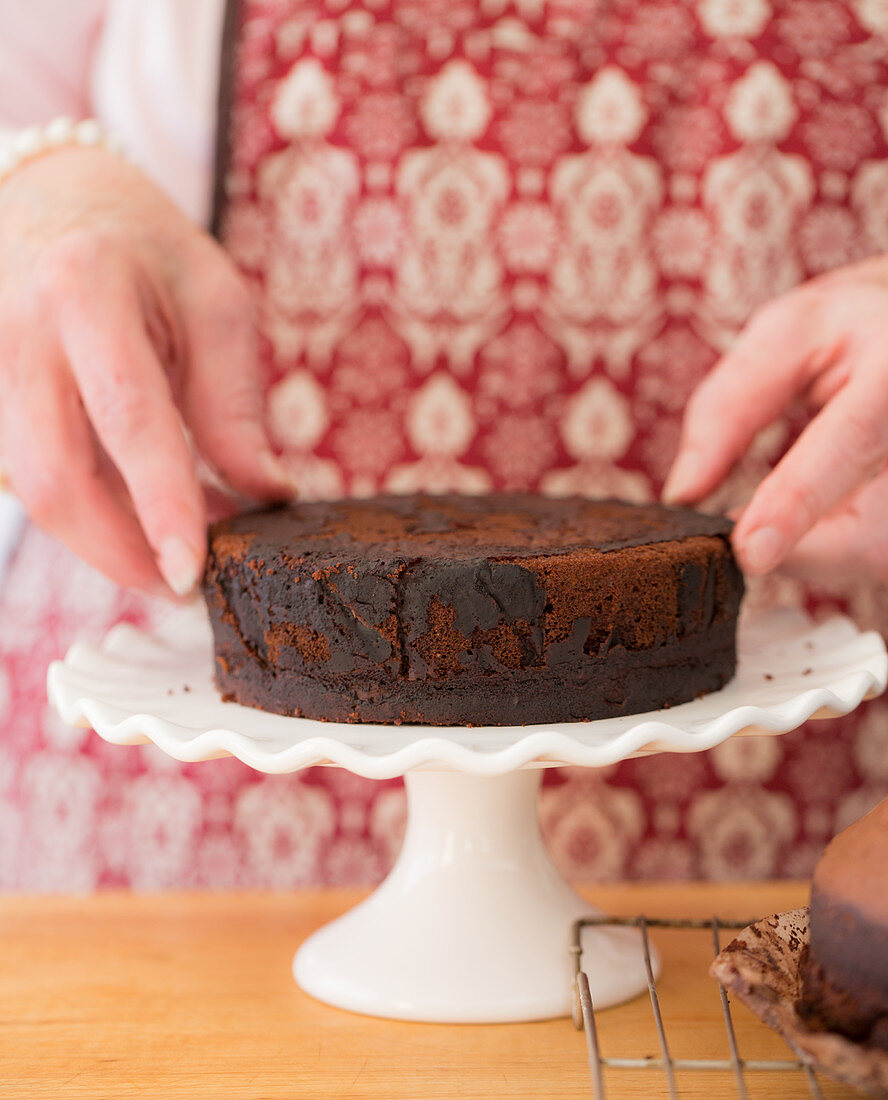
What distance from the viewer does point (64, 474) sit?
99 centimetres

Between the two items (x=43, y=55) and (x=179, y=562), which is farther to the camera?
(x=43, y=55)

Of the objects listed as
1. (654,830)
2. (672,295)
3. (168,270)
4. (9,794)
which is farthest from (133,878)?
(672,295)

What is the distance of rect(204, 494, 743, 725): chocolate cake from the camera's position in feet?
2.69

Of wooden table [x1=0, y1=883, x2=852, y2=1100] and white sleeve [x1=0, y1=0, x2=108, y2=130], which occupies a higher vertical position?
white sleeve [x1=0, y1=0, x2=108, y2=130]

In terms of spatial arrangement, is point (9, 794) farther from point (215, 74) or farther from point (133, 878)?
point (215, 74)

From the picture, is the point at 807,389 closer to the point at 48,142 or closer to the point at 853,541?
the point at 853,541

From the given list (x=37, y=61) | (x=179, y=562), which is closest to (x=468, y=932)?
(x=179, y=562)

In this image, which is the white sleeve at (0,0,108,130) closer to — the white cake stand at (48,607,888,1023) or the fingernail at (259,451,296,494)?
the fingernail at (259,451,296,494)

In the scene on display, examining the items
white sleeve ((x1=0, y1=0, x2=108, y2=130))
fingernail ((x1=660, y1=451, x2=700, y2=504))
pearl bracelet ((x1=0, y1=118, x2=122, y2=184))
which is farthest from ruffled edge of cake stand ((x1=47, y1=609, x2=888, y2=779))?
white sleeve ((x1=0, y1=0, x2=108, y2=130))

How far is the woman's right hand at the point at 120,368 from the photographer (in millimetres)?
923

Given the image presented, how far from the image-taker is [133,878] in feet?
4.46

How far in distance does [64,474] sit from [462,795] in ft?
1.54

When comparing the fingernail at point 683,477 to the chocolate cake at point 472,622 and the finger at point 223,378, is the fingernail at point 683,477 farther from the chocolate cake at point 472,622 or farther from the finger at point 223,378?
the finger at point 223,378

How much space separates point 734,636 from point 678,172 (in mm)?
648
